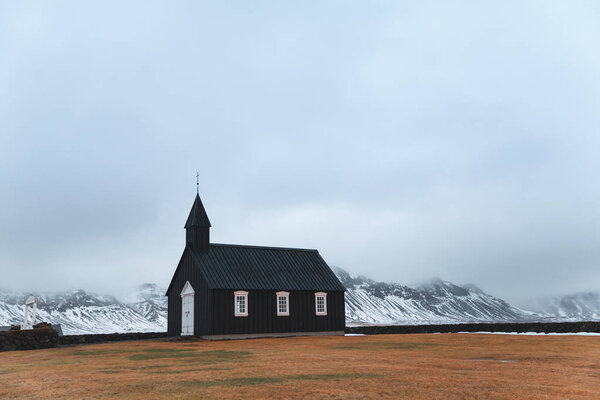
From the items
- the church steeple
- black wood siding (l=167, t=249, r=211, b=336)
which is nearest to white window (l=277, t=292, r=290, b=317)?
black wood siding (l=167, t=249, r=211, b=336)

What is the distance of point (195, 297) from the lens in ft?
140

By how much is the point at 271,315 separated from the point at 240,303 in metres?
2.67

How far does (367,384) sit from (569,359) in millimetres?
11363

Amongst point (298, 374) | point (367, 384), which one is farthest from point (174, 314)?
point (367, 384)

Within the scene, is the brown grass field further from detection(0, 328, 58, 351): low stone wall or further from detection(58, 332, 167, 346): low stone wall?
detection(58, 332, 167, 346): low stone wall

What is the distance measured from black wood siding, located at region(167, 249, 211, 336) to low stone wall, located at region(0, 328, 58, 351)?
9.82 m

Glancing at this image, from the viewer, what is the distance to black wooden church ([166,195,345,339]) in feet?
134

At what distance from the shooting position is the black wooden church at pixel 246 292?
4081 cm

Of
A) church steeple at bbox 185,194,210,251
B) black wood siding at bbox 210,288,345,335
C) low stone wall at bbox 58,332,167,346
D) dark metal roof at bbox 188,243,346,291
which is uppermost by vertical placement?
church steeple at bbox 185,194,210,251

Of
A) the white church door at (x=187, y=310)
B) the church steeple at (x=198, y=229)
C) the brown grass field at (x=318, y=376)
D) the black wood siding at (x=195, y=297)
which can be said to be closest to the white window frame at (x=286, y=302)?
the black wood siding at (x=195, y=297)

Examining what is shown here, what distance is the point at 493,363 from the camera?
20.1 meters

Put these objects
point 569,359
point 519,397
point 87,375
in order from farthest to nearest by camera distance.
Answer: point 569,359 < point 87,375 < point 519,397

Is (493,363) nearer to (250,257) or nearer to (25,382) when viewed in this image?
(25,382)

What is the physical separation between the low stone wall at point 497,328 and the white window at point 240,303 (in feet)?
42.6
